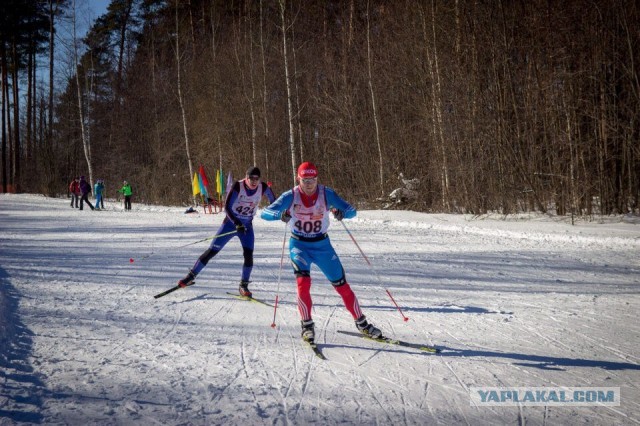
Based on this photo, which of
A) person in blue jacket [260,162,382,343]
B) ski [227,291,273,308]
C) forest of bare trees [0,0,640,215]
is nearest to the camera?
person in blue jacket [260,162,382,343]

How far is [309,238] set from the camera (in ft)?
14.5

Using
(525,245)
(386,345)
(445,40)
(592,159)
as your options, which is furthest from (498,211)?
(386,345)

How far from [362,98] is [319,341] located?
66.8 ft

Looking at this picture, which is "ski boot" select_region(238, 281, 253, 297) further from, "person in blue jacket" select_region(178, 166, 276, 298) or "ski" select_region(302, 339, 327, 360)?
"ski" select_region(302, 339, 327, 360)

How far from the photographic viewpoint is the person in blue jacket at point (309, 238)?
430 centimetres

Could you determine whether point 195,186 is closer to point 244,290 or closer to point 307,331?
point 244,290

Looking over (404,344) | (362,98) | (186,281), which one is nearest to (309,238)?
(404,344)

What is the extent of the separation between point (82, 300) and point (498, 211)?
1461cm

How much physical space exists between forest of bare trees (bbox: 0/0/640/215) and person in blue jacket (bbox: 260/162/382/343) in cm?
1237

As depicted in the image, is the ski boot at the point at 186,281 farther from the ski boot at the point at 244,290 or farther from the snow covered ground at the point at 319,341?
the ski boot at the point at 244,290

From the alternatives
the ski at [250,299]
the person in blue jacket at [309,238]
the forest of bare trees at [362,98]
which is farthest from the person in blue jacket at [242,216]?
the forest of bare trees at [362,98]

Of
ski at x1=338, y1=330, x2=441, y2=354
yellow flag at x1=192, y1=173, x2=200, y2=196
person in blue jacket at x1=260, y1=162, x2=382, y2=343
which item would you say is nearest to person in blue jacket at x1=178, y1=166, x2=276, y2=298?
person in blue jacket at x1=260, y1=162, x2=382, y2=343

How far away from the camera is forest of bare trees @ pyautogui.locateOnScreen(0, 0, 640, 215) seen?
13.4 meters

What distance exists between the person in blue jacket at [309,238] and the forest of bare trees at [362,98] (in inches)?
487
